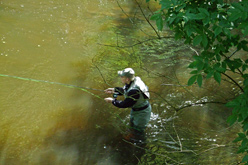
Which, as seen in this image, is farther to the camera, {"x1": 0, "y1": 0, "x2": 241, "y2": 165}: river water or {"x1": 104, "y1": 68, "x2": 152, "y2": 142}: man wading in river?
{"x1": 0, "y1": 0, "x2": 241, "y2": 165}: river water

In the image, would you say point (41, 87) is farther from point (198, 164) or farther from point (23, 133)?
point (198, 164)

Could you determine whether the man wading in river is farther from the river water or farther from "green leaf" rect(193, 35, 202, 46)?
"green leaf" rect(193, 35, 202, 46)

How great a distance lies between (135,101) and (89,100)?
83.8 inches

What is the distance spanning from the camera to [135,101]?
17.1ft

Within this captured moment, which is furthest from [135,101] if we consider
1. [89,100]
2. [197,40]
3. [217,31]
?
[217,31]

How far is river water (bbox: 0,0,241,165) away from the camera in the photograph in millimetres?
5438

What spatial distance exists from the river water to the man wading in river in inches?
12.2

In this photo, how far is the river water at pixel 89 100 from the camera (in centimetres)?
544

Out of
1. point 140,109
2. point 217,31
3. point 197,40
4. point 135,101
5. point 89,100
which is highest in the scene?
point 217,31

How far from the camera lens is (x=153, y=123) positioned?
6500 mm

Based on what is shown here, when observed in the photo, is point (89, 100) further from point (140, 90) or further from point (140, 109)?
point (140, 90)

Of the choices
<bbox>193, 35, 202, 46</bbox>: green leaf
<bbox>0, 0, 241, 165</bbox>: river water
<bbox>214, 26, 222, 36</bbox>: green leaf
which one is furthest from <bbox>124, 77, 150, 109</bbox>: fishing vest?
<bbox>214, 26, 222, 36</bbox>: green leaf

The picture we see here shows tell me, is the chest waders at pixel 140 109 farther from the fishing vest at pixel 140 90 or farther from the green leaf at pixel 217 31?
the green leaf at pixel 217 31

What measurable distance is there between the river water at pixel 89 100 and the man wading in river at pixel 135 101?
309mm
